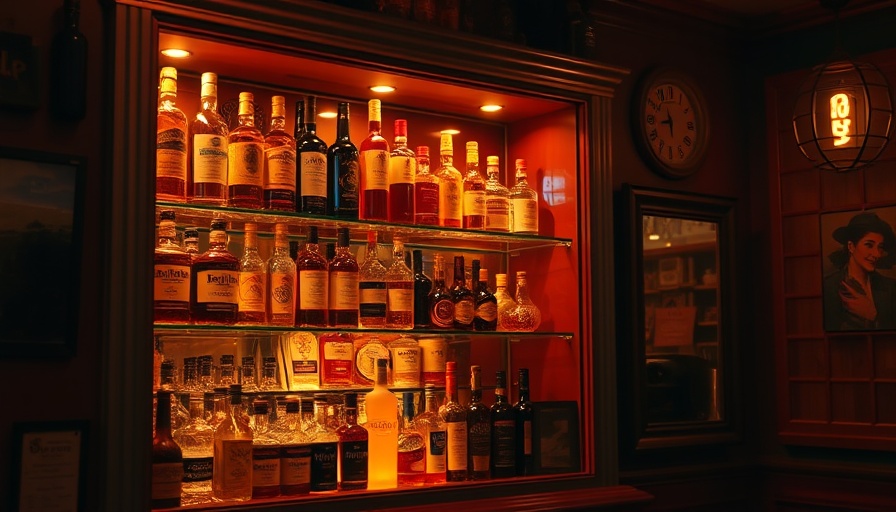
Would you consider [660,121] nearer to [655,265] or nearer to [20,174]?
[655,265]

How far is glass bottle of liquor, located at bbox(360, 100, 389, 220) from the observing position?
9.70 feet

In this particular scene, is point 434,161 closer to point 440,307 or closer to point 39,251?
point 440,307

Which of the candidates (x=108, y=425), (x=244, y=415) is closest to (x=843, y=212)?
(x=244, y=415)

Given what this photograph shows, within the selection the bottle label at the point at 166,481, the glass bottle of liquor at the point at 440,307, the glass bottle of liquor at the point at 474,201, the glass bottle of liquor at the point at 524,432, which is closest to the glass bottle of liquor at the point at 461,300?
the glass bottle of liquor at the point at 440,307

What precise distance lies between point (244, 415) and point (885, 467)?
7.91 ft

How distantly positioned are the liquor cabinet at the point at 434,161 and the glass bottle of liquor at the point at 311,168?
2.7 inches

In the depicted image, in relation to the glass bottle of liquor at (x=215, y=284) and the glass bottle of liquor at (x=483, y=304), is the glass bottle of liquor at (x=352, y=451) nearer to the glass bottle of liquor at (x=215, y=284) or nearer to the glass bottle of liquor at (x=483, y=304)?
the glass bottle of liquor at (x=215, y=284)

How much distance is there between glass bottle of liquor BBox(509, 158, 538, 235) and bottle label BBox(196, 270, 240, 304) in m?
1.06

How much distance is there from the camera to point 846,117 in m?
3.38

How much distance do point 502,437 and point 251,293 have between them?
3.08ft

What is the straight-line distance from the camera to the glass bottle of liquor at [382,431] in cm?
287

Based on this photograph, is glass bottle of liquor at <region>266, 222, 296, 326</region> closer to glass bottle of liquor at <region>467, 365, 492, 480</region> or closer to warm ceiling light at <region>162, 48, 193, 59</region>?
warm ceiling light at <region>162, 48, 193, 59</region>

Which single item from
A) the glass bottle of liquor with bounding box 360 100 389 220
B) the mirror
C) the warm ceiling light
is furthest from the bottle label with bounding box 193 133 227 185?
the mirror

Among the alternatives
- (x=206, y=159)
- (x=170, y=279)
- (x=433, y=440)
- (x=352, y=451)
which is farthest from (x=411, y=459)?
(x=206, y=159)
